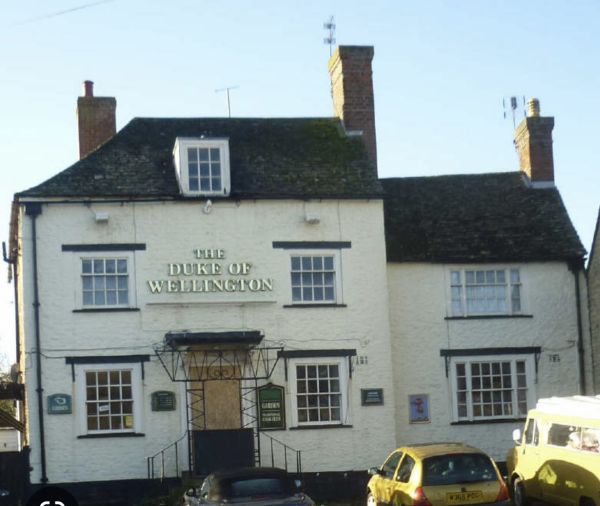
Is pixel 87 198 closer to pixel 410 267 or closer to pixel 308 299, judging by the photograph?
pixel 308 299

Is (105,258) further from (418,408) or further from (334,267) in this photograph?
(418,408)

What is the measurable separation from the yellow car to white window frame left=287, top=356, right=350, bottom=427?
24.5 feet

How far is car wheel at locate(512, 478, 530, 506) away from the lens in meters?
22.0

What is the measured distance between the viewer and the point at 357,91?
3084cm

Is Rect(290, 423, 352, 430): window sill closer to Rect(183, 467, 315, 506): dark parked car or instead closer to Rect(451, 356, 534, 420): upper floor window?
Rect(451, 356, 534, 420): upper floor window

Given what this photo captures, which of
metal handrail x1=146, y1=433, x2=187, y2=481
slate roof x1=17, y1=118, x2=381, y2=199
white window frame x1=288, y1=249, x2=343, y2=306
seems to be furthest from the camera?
white window frame x1=288, y1=249, x2=343, y2=306

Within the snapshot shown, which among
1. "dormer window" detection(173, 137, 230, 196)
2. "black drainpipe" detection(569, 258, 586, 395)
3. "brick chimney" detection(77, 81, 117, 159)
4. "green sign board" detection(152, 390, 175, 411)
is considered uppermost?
"brick chimney" detection(77, 81, 117, 159)

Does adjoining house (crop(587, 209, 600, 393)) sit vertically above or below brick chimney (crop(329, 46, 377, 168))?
below

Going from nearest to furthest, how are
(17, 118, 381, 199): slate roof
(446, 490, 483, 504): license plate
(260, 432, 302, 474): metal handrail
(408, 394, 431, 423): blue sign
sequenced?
1. (446, 490, 483, 504): license plate
2. (260, 432, 302, 474): metal handrail
3. (17, 118, 381, 199): slate roof
4. (408, 394, 431, 423): blue sign

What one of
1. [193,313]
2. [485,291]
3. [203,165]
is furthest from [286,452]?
[203,165]

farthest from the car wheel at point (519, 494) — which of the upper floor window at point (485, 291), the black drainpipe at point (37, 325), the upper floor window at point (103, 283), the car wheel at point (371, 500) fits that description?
the black drainpipe at point (37, 325)

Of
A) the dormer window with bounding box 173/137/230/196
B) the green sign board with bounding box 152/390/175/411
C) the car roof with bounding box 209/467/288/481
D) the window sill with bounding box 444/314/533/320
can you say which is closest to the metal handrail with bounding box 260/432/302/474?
the green sign board with bounding box 152/390/175/411

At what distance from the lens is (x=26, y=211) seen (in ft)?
87.6

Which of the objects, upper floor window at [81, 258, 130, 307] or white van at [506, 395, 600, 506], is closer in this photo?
white van at [506, 395, 600, 506]
